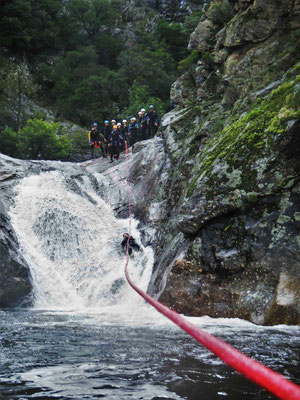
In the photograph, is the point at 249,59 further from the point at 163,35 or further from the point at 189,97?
the point at 163,35

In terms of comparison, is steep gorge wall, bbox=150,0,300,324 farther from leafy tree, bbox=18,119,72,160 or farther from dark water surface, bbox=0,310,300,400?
leafy tree, bbox=18,119,72,160

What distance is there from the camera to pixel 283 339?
5164 mm

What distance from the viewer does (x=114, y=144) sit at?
18297 mm

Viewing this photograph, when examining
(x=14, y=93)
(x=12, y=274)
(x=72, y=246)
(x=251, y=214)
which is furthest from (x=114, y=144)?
(x=14, y=93)

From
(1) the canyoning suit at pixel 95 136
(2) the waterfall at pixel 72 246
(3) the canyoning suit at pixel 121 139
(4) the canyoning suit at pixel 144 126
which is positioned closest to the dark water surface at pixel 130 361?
(2) the waterfall at pixel 72 246

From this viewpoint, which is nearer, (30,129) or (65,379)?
(65,379)

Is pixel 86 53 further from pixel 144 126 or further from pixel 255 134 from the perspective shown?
pixel 255 134

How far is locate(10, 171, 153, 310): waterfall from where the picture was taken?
10.9m

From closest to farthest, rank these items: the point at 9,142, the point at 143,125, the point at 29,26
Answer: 1. the point at 143,125
2. the point at 9,142
3. the point at 29,26

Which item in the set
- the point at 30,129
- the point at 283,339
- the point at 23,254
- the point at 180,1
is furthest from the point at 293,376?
the point at 180,1

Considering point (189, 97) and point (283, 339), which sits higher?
point (189, 97)

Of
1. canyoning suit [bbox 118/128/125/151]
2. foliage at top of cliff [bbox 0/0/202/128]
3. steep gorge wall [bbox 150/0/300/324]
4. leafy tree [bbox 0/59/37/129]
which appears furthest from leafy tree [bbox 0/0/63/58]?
steep gorge wall [bbox 150/0/300/324]

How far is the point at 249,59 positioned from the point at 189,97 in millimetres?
4696

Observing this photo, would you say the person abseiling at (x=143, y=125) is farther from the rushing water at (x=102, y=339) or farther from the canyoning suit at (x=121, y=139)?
the rushing water at (x=102, y=339)
